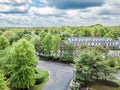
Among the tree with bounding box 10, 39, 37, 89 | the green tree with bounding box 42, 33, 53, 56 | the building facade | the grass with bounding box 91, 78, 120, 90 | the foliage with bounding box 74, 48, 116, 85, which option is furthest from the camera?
the building facade

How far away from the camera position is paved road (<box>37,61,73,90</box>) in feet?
122

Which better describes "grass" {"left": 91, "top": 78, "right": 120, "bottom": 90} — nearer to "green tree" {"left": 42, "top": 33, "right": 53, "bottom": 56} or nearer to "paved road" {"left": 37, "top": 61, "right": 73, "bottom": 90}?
"paved road" {"left": 37, "top": 61, "right": 73, "bottom": 90}

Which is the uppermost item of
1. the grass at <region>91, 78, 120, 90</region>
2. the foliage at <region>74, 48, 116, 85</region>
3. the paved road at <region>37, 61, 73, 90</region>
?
the foliage at <region>74, 48, 116, 85</region>

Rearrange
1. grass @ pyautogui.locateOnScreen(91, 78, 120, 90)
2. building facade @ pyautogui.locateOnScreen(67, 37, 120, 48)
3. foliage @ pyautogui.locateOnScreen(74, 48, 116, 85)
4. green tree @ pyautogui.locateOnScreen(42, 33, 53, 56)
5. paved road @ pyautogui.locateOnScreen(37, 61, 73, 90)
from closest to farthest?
foliage @ pyautogui.locateOnScreen(74, 48, 116, 85) < grass @ pyautogui.locateOnScreen(91, 78, 120, 90) < paved road @ pyautogui.locateOnScreen(37, 61, 73, 90) < green tree @ pyautogui.locateOnScreen(42, 33, 53, 56) < building facade @ pyautogui.locateOnScreen(67, 37, 120, 48)

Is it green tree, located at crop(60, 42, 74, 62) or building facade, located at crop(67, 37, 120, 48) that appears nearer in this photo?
green tree, located at crop(60, 42, 74, 62)

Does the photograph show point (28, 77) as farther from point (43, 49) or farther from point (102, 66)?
point (43, 49)

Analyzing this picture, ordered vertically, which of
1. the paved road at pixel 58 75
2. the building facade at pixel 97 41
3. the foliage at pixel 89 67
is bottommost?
the paved road at pixel 58 75

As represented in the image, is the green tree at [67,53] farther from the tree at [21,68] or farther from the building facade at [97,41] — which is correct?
the building facade at [97,41]

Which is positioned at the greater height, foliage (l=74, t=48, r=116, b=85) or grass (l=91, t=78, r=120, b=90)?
foliage (l=74, t=48, r=116, b=85)

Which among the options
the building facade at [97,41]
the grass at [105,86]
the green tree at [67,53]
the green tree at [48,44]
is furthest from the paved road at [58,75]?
the building facade at [97,41]

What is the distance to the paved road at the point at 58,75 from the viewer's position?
3719 centimetres

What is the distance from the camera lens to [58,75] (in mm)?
44250

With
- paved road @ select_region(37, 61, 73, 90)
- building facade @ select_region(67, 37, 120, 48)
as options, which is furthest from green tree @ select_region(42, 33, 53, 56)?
building facade @ select_region(67, 37, 120, 48)

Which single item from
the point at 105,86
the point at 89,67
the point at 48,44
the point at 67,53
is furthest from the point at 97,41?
the point at 89,67
